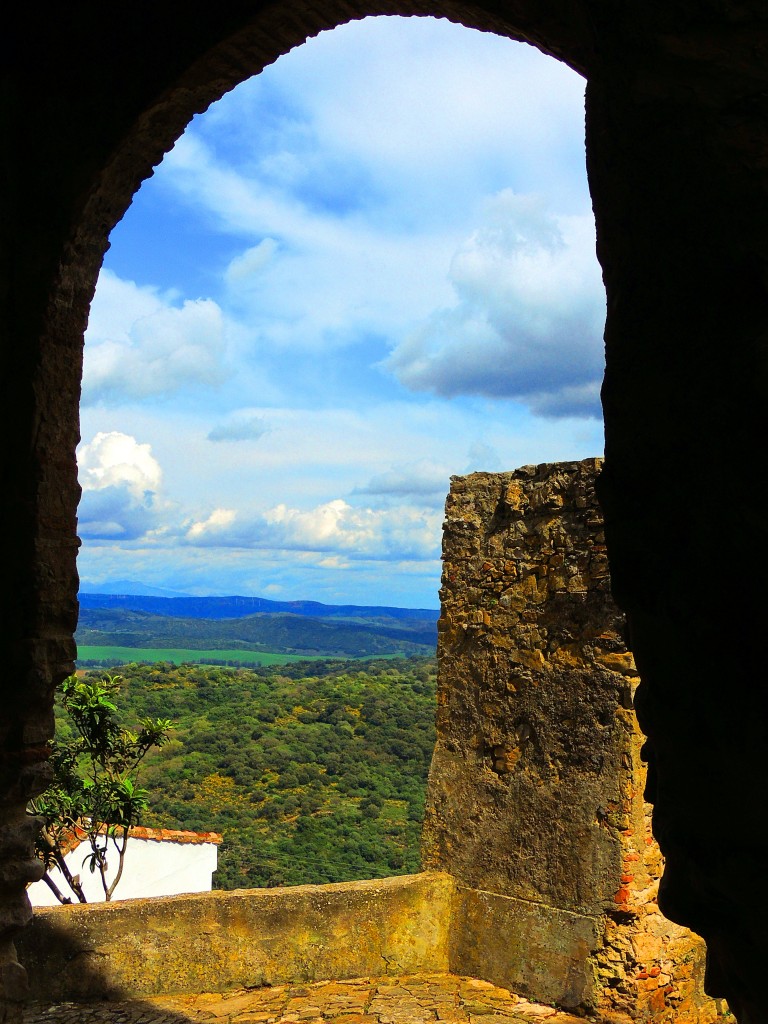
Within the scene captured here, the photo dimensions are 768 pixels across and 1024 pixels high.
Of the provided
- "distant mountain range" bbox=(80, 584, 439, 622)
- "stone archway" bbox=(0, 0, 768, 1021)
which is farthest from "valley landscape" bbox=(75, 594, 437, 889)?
"distant mountain range" bbox=(80, 584, 439, 622)

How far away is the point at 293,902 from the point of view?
567 centimetres

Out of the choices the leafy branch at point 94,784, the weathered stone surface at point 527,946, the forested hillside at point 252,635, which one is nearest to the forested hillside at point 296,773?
the leafy branch at point 94,784

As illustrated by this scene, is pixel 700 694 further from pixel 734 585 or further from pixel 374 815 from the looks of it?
pixel 374 815

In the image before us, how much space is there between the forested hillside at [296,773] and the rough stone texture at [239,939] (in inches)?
288

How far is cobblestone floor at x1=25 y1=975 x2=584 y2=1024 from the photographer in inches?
196

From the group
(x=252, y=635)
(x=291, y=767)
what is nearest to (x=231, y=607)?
(x=252, y=635)

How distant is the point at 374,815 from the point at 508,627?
1040cm

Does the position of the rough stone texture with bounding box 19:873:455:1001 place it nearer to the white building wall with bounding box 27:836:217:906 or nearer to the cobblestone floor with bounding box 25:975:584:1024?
the cobblestone floor with bounding box 25:975:584:1024

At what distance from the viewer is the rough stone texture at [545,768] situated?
5.04m

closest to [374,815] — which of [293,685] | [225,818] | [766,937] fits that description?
[225,818]

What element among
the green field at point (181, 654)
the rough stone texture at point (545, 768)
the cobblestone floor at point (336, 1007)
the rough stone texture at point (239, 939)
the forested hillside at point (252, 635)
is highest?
the rough stone texture at point (545, 768)

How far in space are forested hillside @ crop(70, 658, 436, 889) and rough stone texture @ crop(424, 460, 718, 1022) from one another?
7614 millimetres

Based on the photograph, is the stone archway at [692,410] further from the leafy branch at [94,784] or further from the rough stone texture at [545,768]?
the leafy branch at [94,784]

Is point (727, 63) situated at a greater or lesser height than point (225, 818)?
greater
